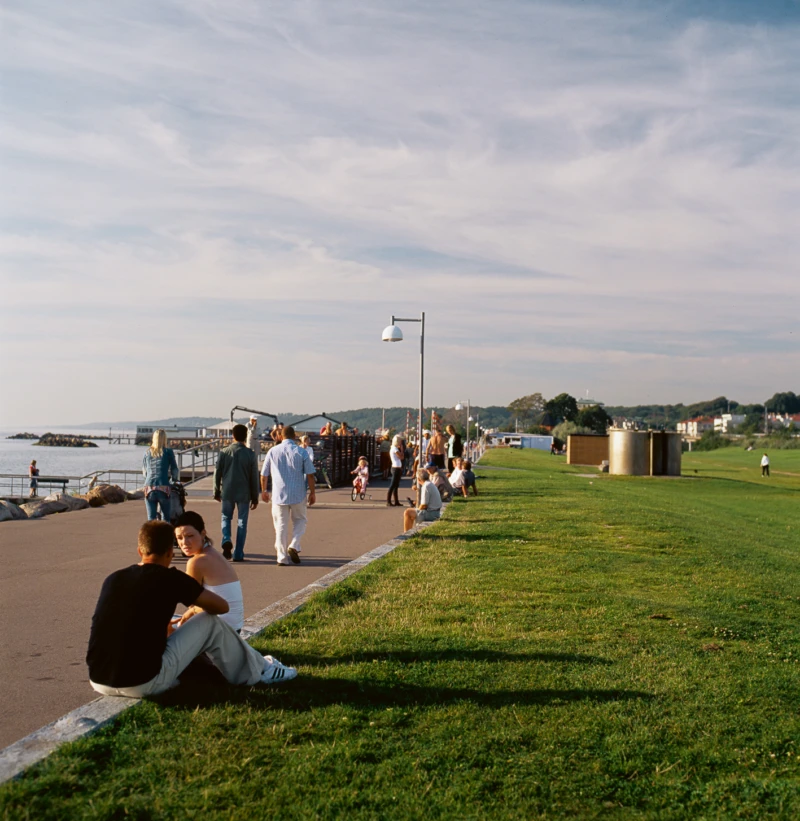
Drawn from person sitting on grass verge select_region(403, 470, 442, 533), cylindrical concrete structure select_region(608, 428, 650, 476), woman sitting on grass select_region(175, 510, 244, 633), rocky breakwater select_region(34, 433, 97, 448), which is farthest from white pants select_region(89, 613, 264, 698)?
rocky breakwater select_region(34, 433, 97, 448)

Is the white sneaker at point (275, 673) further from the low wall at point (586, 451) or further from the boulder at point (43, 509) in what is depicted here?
the low wall at point (586, 451)

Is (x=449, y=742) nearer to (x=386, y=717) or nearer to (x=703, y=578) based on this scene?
(x=386, y=717)

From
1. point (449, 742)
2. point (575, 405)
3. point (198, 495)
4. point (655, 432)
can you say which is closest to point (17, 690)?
point (449, 742)

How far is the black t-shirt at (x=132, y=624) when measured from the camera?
4.75 metres

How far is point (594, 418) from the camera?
16338 cm

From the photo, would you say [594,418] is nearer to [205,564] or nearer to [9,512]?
[9,512]

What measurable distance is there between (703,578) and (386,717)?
19.3ft

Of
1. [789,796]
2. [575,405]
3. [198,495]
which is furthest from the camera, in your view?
[575,405]

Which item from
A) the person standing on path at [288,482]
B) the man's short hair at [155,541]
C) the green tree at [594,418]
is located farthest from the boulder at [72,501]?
the green tree at [594,418]

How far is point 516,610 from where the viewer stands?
7.40 metres

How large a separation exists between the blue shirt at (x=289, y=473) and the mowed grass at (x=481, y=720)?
2610 mm

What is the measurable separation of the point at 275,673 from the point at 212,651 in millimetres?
413

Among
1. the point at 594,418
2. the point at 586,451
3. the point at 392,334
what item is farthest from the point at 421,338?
the point at 594,418

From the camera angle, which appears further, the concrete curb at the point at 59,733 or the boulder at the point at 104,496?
the boulder at the point at 104,496
